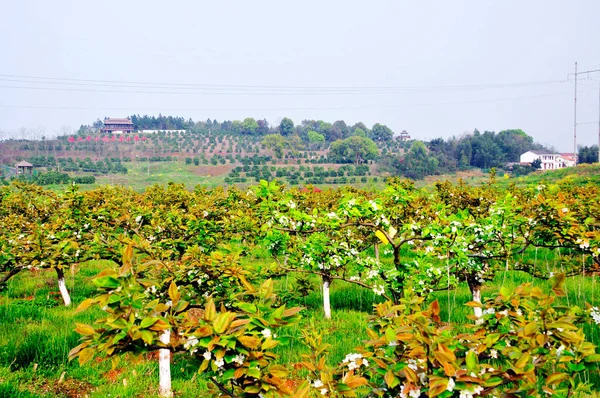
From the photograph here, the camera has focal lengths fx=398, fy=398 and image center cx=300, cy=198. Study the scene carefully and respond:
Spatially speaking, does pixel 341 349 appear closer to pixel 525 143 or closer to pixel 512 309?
pixel 512 309

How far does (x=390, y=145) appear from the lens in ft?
320

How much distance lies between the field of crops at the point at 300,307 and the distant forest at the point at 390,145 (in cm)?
4803

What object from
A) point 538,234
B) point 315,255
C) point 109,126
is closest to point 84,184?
point 315,255

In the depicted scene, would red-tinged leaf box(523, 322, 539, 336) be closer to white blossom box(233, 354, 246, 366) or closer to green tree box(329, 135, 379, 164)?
white blossom box(233, 354, 246, 366)

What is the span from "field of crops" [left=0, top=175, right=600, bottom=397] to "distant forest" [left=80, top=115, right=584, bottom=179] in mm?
48026

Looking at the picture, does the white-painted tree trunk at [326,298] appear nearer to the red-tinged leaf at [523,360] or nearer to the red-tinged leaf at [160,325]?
the red-tinged leaf at [523,360]

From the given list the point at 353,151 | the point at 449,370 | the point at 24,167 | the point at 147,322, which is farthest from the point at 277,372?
the point at 353,151

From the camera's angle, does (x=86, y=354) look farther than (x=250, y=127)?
No

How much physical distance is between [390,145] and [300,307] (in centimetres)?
9878

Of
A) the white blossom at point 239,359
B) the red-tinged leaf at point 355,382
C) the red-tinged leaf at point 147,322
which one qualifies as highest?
the red-tinged leaf at point 147,322

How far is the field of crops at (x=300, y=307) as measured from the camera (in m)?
1.74

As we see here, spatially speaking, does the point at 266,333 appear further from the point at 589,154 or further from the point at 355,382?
the point at 589,154

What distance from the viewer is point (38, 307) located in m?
7.25

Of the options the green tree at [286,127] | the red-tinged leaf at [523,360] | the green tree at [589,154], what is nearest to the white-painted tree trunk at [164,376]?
the red-tinged leaf at [523,360]
